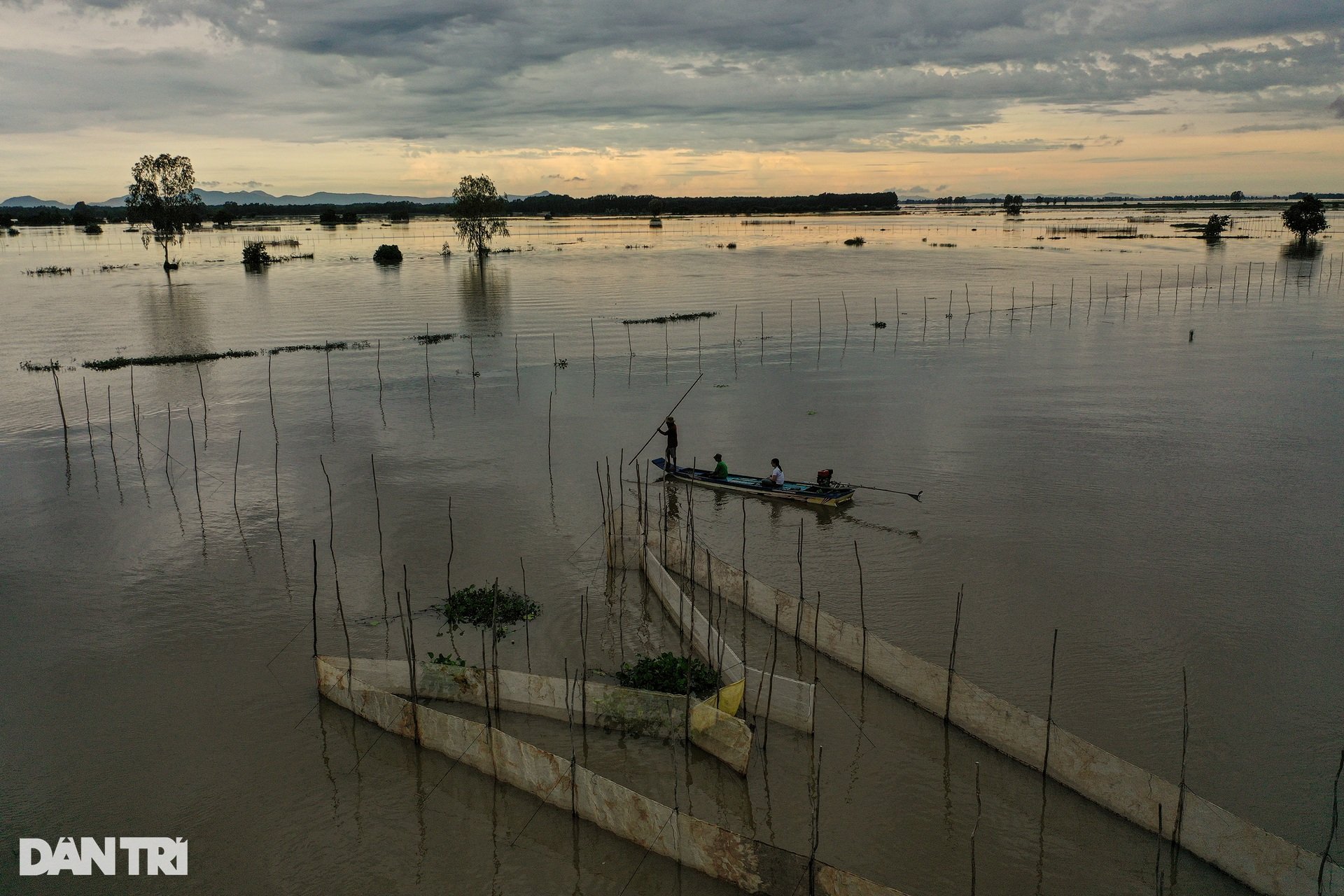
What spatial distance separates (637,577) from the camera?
38.9 ft

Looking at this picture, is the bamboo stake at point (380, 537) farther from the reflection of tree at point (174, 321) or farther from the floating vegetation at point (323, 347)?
the reflection of tree at point (174, 321)

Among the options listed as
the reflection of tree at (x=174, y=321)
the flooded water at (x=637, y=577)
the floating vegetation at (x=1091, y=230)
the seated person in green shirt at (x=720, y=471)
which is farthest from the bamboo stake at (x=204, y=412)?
the floating vegetation at (x=1091, y=230)

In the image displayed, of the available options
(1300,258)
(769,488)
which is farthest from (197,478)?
(1300,258)

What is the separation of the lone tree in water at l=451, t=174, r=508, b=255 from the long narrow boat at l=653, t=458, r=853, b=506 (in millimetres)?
45510

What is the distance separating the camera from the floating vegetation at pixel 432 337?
29141mm

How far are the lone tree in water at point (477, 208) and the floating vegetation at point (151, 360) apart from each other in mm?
32321

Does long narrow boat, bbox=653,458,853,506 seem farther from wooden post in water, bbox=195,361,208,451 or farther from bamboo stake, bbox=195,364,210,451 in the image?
wooden post in water, bbox=195,361,208,451

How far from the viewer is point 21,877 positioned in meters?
7.07

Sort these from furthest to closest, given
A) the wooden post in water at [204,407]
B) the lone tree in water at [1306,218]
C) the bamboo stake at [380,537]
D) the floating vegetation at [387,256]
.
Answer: the lone tree in water at [1306,218], the floating vegetation at [387,256], the wooden post in water at [204,407], the bamboo stake at [380,537]

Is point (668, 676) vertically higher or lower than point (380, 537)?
lower

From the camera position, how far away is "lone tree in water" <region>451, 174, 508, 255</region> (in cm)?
5791

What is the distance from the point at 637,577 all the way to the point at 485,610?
2.10m

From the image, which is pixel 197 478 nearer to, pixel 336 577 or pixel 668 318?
pixel 336 577

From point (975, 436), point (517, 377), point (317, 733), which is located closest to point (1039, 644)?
point (317, 733)
